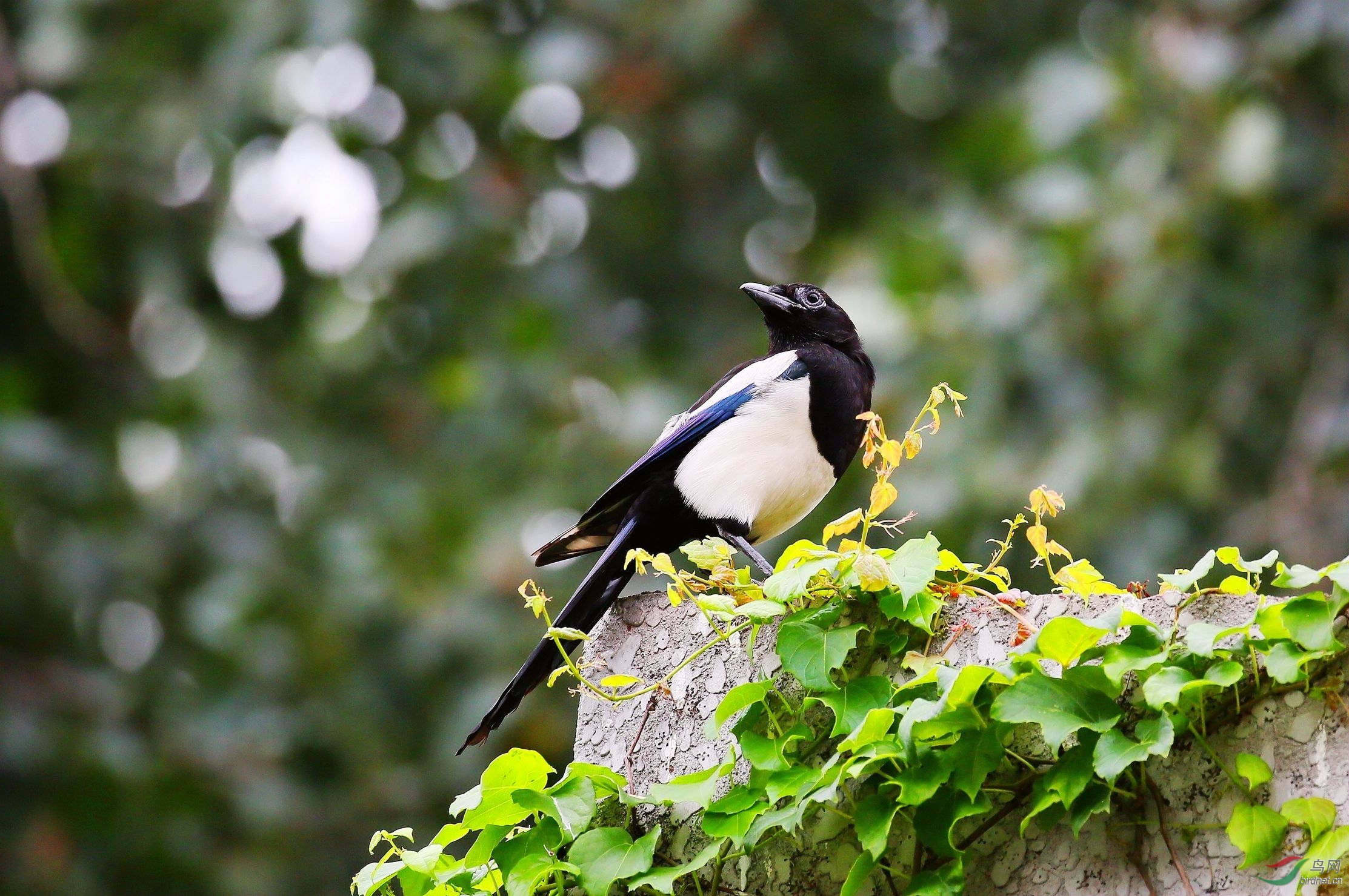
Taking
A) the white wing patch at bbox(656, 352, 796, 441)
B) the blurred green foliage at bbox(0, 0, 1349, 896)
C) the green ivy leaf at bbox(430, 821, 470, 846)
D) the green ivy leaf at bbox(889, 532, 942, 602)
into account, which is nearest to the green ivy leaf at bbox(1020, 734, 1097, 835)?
the green ivy leaf at bbox(889, 532, 942, 602)

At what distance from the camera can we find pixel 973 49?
33.6 feet

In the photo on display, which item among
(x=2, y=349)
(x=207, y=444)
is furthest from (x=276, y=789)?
(x=2, y=349)

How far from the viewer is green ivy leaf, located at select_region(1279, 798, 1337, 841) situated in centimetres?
205

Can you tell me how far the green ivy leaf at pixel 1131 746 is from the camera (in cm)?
208

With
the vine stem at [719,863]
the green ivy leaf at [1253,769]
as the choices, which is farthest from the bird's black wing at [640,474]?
the green ivy leaf at [1253,769]

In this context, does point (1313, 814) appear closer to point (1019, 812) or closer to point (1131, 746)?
point (1131, 746)

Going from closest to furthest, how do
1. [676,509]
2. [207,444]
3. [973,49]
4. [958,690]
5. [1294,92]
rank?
1. [958,690]
2. [676,509]
3. [1294,92]
4. [207,444]
5. [973,49]

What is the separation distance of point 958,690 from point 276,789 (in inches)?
250

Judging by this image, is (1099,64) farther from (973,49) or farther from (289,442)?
(289,442)

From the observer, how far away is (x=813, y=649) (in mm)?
2453

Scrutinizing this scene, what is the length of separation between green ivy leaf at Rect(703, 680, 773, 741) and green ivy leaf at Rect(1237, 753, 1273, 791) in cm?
69

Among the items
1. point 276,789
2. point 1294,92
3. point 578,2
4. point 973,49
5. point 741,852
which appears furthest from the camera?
point 973,49

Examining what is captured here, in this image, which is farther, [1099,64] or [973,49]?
[973,49]

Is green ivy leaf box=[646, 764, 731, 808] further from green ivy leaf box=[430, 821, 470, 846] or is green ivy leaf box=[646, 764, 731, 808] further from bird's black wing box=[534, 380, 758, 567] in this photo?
bird's black wing box=[534, 380, 758, 567]
